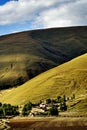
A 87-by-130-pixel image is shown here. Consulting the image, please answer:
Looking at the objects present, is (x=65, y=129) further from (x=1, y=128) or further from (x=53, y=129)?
(x=1, y=128)

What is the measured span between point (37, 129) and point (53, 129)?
7725mm

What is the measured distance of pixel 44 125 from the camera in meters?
189

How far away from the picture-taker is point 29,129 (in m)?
172

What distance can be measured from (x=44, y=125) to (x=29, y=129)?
18.1m

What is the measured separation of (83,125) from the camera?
586ft

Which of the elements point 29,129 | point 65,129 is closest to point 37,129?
point 29,129

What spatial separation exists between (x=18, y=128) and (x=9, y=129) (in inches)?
233

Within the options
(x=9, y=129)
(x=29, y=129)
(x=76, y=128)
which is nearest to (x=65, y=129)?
(x=76, y=128)

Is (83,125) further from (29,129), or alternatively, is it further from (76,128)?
(29,129)

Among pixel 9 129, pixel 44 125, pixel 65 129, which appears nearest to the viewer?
pixel 65 129

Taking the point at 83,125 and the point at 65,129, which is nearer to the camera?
the point at 65,129

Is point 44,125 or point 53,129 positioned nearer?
point 53,129

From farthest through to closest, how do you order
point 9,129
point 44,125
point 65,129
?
point 44,125
point 9,129
point 65,129

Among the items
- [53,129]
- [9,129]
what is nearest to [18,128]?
[9,129]
